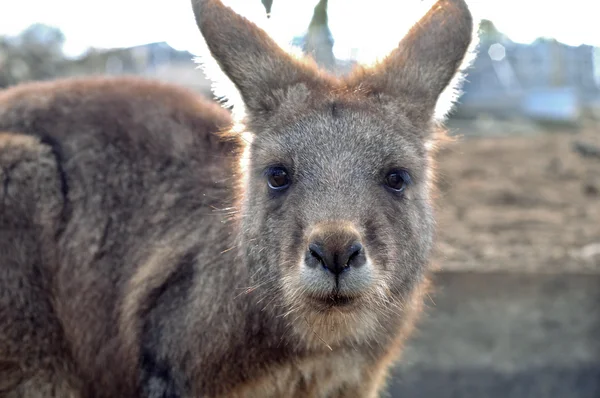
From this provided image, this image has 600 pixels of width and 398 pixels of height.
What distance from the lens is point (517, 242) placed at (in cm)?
955

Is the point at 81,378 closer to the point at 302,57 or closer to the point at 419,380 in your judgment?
the point at 302,57

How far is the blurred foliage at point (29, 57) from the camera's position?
14820mm

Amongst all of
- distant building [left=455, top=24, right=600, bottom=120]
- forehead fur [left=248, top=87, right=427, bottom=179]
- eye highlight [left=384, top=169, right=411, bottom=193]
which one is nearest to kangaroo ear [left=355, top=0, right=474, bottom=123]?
forehead fur [left=248, top=87, right=427, bottom=179]

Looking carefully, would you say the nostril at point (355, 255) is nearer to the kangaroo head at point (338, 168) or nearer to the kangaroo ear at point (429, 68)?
the kangaroo head at point (338, 168)

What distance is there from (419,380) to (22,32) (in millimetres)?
14044

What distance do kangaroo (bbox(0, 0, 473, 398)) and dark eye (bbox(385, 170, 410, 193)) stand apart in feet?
0.04

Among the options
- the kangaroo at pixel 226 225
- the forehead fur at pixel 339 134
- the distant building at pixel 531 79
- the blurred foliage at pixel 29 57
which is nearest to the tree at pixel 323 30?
the kangaroo at pixel 226 225

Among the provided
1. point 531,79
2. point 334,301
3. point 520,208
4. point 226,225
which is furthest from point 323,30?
point 531,79

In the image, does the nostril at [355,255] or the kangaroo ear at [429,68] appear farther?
the kangaroo ear at [429,68]

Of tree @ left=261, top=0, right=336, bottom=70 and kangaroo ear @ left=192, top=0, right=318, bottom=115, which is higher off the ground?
kangaroo ear @ left=192, top=0, right=318, bottom=115

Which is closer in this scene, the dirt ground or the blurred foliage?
the dirt ground

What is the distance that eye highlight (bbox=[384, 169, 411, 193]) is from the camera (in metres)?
4.98

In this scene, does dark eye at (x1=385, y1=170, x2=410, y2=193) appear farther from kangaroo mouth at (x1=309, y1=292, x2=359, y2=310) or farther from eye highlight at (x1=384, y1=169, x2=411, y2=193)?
kangaroo mouth at (x1=309, y1=292, x2=359, y2=310)

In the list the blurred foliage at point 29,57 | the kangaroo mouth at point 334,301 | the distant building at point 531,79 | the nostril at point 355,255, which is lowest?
the distant building at point 531,79
